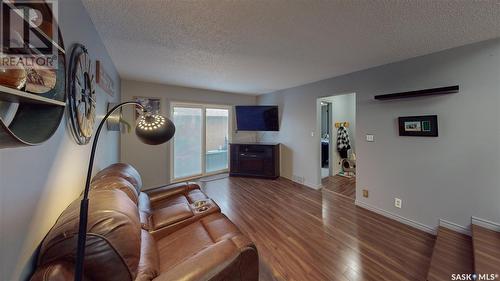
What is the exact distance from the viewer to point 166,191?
7.38 feet

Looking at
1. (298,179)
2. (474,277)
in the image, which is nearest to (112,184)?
(474,277)

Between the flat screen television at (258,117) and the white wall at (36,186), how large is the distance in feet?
11.8

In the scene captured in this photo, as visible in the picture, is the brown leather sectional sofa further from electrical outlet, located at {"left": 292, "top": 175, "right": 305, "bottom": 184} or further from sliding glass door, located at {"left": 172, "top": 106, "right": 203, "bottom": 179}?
electrical outlet, located at {"left": 292, "top": 175, "right": 305, "bottom": 184}

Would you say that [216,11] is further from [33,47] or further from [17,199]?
[17,199]

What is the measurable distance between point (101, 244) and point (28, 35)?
86 centimetres

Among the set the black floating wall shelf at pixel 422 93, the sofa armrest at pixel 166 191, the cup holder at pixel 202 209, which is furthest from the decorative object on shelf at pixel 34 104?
the black floating wall shelf at pixel 422 93

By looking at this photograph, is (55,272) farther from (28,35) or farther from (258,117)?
(258,117)

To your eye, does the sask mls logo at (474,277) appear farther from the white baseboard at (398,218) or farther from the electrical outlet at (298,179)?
the electrical outlet at (298,179)

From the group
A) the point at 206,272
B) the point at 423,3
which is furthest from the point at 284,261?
the point at 423,3

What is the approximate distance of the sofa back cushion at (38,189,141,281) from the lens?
2.39 ft

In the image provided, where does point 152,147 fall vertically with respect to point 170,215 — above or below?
above

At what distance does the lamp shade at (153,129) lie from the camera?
3.15ft

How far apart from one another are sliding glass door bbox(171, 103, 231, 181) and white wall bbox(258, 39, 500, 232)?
3040 mm

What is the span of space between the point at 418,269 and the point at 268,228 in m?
1.51
